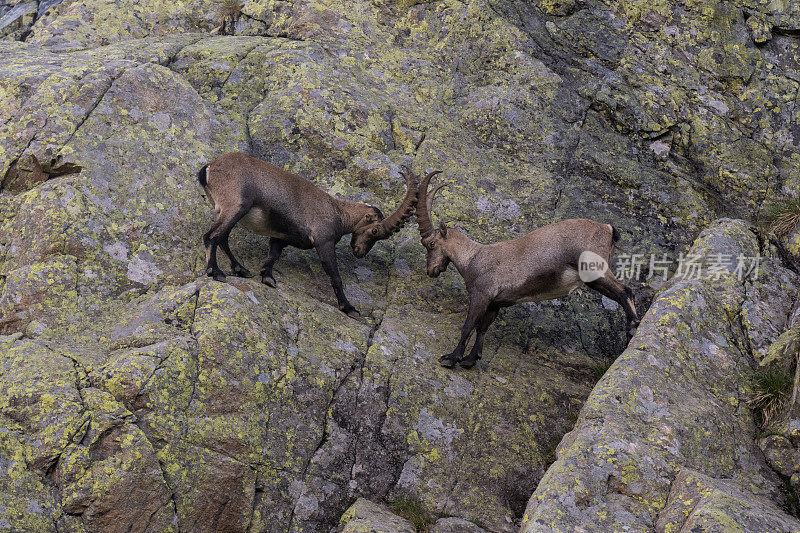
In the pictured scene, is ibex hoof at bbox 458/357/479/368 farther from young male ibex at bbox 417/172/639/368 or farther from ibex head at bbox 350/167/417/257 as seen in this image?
ibex head at bbox 350/167/417/257

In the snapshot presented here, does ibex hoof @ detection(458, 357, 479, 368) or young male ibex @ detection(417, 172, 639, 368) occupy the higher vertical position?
young male ibex @ detection(417, 172, 639, 368)

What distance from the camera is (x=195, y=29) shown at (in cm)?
1244

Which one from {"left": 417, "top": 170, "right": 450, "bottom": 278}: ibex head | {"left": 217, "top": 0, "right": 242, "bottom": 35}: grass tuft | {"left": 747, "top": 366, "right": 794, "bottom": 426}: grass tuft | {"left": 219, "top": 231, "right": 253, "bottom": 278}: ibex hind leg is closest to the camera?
{"left": 747, "top": 366, "right": 794, "bottom": 426}: grass tuft

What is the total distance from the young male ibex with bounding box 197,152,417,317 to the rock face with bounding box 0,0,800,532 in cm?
34

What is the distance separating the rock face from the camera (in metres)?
6.55

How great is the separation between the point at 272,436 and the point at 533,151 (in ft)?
20.1

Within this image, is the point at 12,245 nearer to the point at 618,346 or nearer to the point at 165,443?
the point at 165,443

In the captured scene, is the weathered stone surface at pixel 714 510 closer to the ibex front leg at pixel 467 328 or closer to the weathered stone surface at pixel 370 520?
the weathered stone surface at pixel 370 520

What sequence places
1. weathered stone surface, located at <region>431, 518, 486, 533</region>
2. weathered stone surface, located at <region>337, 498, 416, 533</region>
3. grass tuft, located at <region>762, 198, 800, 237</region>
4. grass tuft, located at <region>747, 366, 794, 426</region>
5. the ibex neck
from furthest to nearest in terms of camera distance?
1. the ibex neck
2. grass tuft, located at <region>762, 198, 800, 237</region>
3. grass tuft, located at <region>747, 366, 794, 426</region>
4. weathered stone surface, located at <region>431, 518, 486, 533</region>
5. weathered stone surface, located at <region>337, 498, 416, 533</region>

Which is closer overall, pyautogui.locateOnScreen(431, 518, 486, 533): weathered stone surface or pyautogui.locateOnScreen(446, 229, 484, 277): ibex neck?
pyautogui.locateOnScreen(431, 518, 486, 533): weathered stone surface

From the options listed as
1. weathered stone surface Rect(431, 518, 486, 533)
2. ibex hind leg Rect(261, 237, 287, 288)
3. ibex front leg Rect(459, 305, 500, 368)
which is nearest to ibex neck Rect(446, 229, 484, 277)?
ibex front leg Rect(459, 305, 500, 368)

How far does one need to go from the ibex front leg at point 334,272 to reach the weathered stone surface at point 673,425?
314 cm

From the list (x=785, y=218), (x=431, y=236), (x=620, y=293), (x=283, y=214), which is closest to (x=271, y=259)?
(x=283, y=214)

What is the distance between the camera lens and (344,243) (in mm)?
10133
